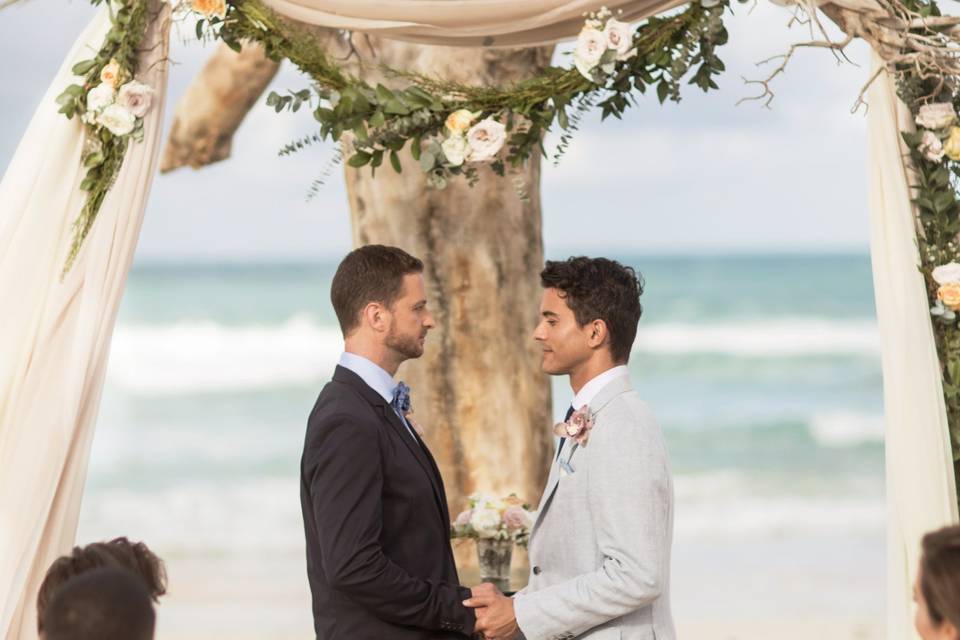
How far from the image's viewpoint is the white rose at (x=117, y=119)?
334 centimetres

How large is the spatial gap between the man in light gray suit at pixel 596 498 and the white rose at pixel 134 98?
129 centimetres

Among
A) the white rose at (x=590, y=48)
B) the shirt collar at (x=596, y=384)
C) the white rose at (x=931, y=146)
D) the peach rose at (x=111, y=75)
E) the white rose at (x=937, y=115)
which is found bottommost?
the shirt collar at (x=596, y=384)

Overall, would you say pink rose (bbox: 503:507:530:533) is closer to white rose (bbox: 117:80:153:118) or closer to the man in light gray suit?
the man in light gray suit

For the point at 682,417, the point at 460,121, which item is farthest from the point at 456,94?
the point at 682,417

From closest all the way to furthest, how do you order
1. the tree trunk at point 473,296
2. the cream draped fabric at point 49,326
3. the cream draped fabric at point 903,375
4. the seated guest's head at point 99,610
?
the seated guest's head at point 99,610 → the cream draped fabric at point 903,375 → the cream draped fabric at point 49,326 → the tree trunk at point 473,296

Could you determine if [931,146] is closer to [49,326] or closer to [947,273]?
[947,273]

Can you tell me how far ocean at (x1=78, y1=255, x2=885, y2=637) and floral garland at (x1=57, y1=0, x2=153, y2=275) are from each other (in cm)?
495

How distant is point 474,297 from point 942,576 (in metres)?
2.96

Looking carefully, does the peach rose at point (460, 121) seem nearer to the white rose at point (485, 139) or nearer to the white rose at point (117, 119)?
the white rose at point (485, 139)

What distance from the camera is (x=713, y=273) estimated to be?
21.2m

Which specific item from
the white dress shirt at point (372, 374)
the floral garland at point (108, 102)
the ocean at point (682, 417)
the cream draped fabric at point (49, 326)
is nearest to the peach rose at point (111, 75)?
the floral garland at point (108, 102)

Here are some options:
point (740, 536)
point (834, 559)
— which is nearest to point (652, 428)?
point (834, 559)

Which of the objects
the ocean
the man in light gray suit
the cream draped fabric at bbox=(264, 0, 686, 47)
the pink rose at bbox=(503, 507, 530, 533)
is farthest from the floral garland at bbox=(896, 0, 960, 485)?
the ocean

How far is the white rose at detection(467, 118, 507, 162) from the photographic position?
3.46 meters
